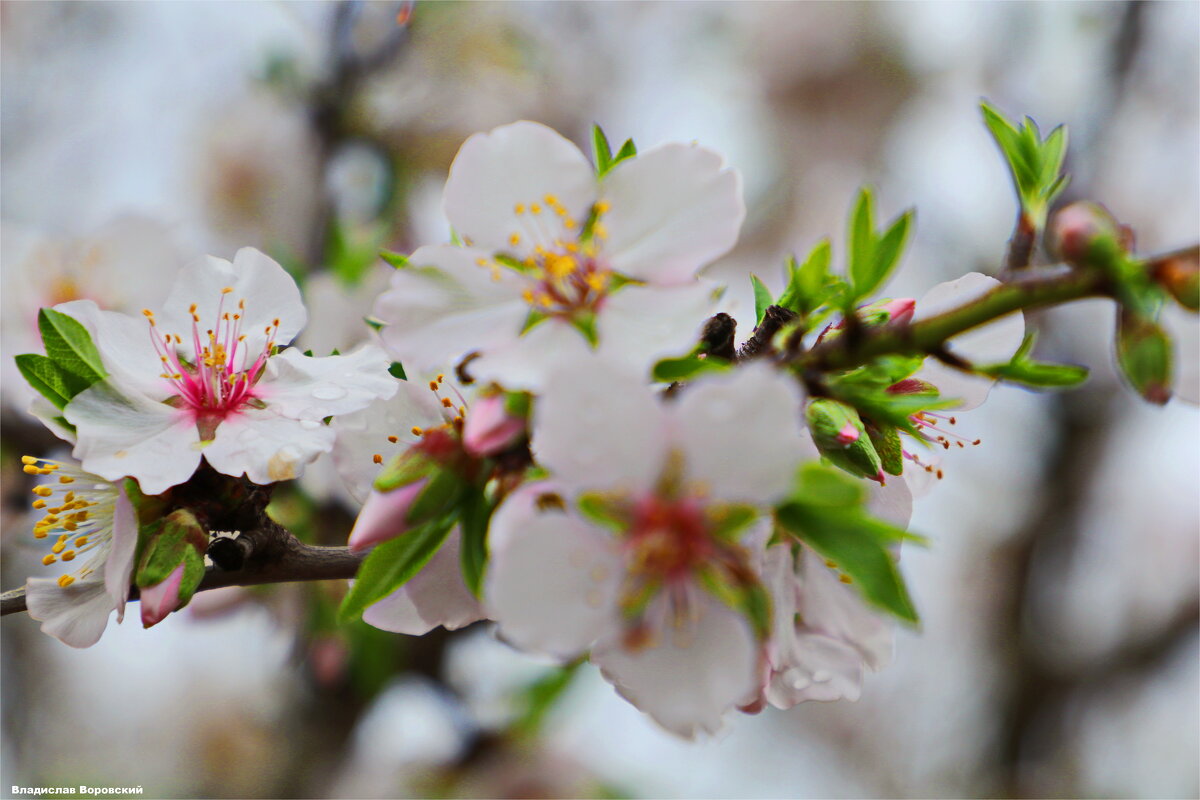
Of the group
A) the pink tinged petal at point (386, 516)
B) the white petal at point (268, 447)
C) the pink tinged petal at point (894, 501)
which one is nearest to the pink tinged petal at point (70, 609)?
the white petal at point (268, 447)

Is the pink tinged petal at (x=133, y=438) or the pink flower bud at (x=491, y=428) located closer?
the pink flower bud at (x=491, y=428)

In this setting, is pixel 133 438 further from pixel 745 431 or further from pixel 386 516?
pixel 745 431

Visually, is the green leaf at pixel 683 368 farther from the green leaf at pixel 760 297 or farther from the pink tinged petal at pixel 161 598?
the pink tinged petal at pixel 161 598

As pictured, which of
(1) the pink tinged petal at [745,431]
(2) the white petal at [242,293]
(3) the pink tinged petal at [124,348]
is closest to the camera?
(1) the pink tinged petal at [745,431]

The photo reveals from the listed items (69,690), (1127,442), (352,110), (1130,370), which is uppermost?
(1130,370)

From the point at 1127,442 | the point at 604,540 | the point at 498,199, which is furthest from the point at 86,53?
the point at 1127,442

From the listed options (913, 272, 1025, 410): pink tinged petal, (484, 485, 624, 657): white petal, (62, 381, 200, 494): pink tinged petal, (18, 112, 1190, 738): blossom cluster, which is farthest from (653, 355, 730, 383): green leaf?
(62, 381, 200, 494): pink tinged petal

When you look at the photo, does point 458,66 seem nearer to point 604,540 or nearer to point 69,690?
point 69,690
